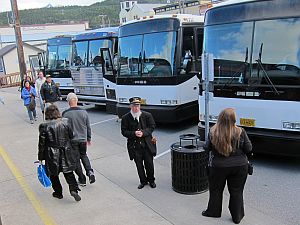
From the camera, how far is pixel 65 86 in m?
16.7

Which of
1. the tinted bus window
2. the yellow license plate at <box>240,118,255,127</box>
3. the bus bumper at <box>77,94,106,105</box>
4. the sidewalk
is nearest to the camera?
the sidewalk

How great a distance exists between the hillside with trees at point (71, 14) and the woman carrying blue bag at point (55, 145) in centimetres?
9171

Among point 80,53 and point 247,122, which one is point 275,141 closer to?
point 247,122

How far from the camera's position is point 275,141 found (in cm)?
586

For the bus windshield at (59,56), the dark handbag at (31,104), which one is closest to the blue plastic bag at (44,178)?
the dark handbag at (31,104)

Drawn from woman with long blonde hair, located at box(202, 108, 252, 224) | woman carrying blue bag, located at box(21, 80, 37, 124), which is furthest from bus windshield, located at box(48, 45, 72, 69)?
woman with long blonde hair, located at box(202, 108, 252, 224)

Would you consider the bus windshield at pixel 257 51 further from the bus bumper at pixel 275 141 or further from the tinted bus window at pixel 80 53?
the tinted bus window at pixel 80 53

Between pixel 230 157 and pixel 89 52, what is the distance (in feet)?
32.1

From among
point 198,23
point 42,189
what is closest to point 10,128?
point 42,189

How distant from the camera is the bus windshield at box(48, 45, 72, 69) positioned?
1662cm

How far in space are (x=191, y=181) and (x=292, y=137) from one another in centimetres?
189

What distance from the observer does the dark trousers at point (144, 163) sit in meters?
5.64

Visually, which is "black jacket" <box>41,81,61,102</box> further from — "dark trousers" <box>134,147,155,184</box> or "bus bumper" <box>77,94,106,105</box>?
"dark trousers" <box>134,147,155,184</box>

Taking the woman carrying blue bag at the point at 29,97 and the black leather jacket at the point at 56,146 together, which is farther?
the woman carrying blue bag at the point at 29,97
